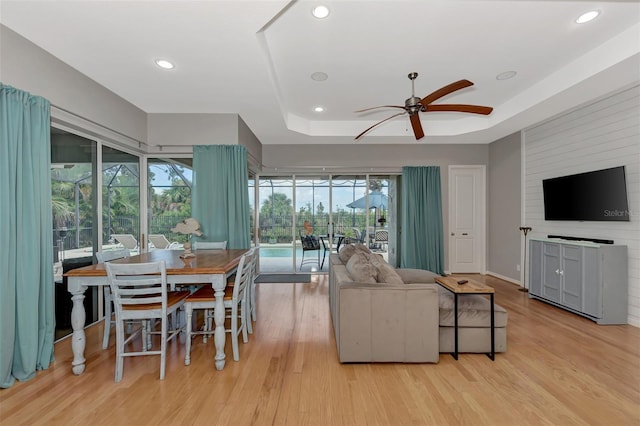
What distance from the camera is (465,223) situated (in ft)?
19.6

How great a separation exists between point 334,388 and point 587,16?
3.74 m

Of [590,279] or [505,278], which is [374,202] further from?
[590,279]

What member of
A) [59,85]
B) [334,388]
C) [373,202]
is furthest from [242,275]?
[373,202]

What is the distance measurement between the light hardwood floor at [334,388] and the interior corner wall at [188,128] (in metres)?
2.74

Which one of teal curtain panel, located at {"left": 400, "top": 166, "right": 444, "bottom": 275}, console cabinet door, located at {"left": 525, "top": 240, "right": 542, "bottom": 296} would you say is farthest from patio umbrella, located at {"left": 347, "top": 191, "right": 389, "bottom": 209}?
console cabinet door, located at {"left": 525, "top": 240, "right": 542, "bottom": 296}

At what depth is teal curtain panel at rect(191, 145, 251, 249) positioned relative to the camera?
4.25 m

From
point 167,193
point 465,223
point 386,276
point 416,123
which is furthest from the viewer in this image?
point 465,223

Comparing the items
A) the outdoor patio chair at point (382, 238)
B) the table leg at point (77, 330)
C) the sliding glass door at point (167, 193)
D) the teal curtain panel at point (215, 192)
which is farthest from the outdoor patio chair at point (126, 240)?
the outdoor patio chair at point (382, 238)

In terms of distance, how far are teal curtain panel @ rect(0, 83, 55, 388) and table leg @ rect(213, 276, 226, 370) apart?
1444mm

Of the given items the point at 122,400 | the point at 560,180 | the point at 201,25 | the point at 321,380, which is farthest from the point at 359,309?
the point at 560,180

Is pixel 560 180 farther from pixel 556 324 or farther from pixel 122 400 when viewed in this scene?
pixel 122 400

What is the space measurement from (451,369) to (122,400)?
8.35 ft

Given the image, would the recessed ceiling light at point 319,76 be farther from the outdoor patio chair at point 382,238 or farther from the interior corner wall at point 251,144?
the outdoor patio chair at point 382,238

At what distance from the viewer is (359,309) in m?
2.45
